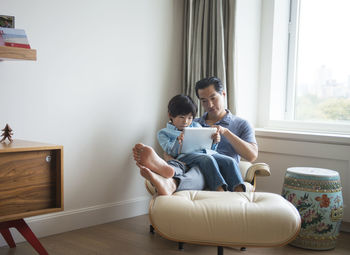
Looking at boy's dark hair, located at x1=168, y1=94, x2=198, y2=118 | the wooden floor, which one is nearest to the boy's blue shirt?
boy's dark hair, located at x1=168, y1=94, x2=198, y2=118

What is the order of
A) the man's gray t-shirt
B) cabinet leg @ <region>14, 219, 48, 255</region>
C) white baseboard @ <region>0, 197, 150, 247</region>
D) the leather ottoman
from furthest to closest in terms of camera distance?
the man's gray t-shirt, white baseboard @ <region>0, 197, 150, 247</region>, cabinet leg @ <region>14, 219, 48, 255</region>, the leather ottoman

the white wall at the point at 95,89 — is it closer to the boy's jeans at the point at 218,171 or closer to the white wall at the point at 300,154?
the boy's jeans at the point at 218,171

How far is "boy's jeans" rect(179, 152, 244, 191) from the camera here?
2.19 m

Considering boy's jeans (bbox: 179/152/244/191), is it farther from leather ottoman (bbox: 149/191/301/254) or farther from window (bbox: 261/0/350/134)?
window (bbox: 261/0/350/134)

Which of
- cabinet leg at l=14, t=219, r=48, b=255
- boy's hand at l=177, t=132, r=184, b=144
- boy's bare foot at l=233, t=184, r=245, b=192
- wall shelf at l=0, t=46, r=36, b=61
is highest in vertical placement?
wall shelf at l=0, t=46, r=36, b=61

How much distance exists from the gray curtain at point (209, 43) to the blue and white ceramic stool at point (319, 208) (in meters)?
0.87

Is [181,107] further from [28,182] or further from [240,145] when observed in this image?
[28,182]

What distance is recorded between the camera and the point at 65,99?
2.47 metres

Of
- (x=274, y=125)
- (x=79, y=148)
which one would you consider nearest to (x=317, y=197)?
(x=274, y=125)

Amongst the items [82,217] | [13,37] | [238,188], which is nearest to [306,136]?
[238,188]

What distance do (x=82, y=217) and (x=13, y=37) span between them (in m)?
1.27

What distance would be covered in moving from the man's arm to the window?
823 millimetres

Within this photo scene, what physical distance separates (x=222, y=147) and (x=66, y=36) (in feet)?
3.95

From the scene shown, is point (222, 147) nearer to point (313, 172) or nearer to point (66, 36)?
point (313, 172)
